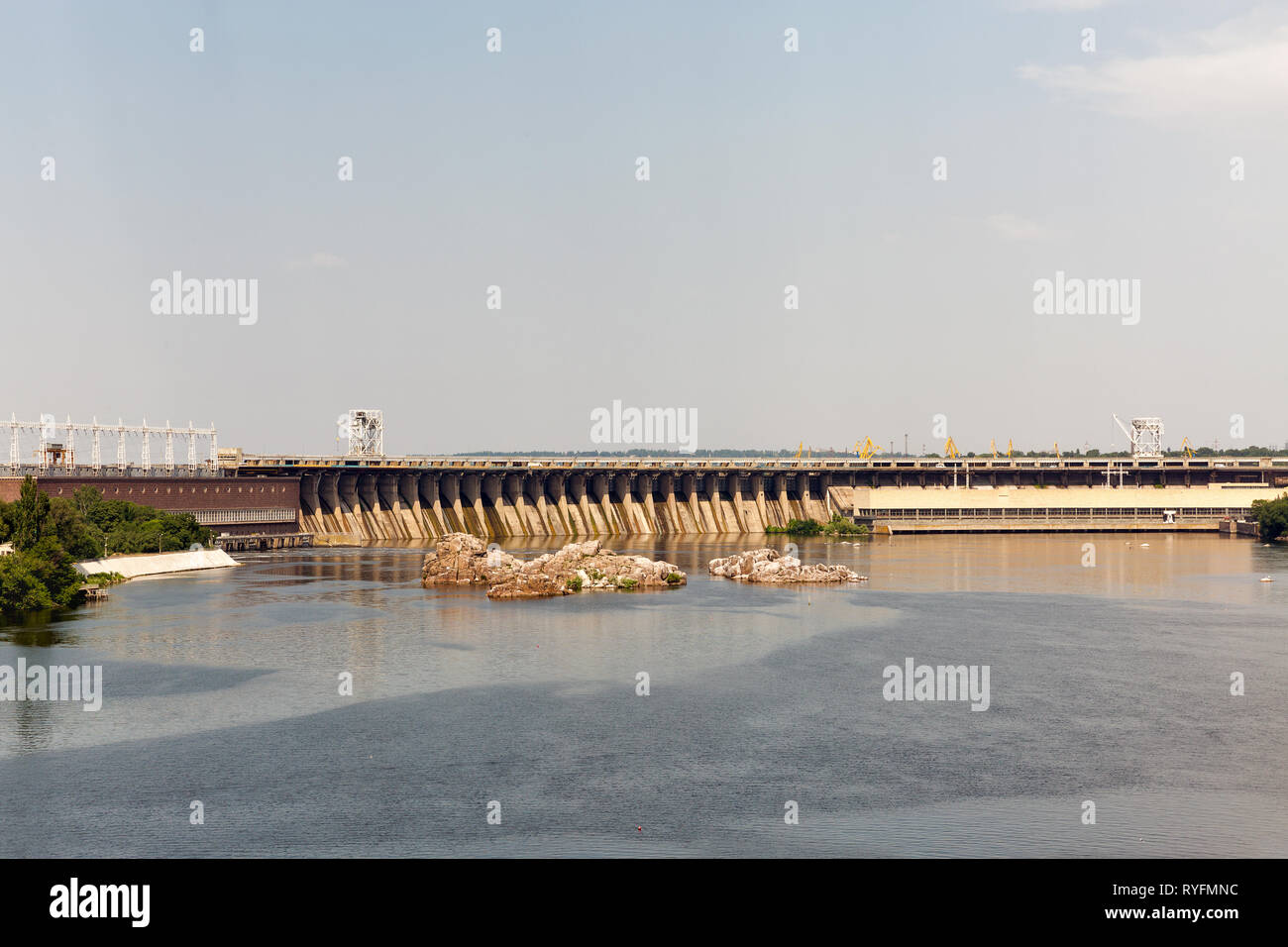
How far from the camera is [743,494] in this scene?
175 metres

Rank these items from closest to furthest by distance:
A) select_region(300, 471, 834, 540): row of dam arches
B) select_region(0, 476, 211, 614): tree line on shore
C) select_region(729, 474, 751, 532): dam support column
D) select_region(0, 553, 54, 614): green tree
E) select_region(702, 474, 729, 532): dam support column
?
select_region(0, 553, 54, 614): green tree < select_region(0, 476, 211, 614): tree line on shore < select_region(300, 471, 834, 540): row of dam arches < select_region(702, 474, 729, 532): dam support column < select_region(729, 474, 751, 532): dam support column

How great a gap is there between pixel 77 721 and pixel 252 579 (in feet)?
175

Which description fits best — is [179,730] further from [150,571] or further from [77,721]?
[150,571]

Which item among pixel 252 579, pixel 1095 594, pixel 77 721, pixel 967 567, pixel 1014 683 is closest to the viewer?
pixel 77 721

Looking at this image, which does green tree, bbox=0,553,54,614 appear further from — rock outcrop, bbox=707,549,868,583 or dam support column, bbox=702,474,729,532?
dam support column, bbox=702,474,729,532

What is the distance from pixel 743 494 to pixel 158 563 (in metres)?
89.7

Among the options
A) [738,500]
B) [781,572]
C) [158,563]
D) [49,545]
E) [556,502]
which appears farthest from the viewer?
[738,500]

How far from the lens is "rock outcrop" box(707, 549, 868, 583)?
101 meters

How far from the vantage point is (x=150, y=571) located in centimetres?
→ 10400

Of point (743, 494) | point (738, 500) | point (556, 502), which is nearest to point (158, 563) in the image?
point (556, 502)

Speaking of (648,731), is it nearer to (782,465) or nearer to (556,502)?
(556,502)

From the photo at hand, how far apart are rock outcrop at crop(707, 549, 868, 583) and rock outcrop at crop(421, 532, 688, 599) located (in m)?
5.67

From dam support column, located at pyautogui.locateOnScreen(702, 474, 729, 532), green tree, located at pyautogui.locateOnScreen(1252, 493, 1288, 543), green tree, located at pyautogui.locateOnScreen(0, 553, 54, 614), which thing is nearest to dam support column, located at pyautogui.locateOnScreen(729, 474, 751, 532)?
dam support column, located at pyautogui.locateOnScreen(702, 474, 729, 532)
